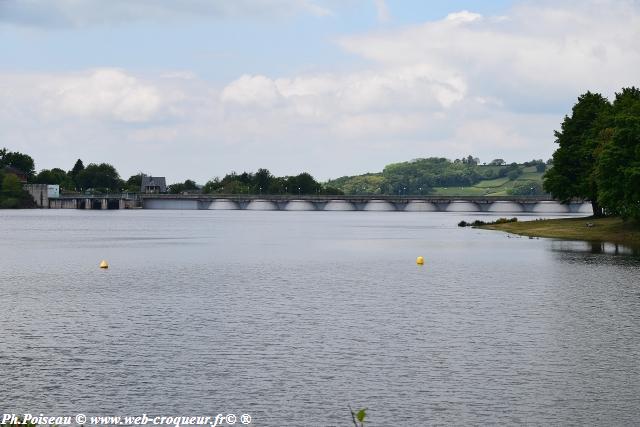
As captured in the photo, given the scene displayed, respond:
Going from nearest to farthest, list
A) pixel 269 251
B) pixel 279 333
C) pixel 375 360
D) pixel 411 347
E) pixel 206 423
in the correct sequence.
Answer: pixel 206 423 → pixel 375 360 → pixel 411 347 → pixel 279 333 → pixel 269 251

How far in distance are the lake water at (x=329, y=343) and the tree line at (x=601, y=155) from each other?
34.7 m

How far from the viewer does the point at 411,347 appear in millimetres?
48781

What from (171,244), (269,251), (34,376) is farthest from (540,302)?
(171,244)

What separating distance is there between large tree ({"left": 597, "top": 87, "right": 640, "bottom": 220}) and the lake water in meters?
30.0

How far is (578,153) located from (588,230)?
22.4 meters

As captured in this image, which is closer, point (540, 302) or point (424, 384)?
point (424, 384)

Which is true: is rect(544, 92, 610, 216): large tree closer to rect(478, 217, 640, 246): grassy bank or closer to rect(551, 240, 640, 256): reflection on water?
rect(478, 217, 640, 246): grassy bank

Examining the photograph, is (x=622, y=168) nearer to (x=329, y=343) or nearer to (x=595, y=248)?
(x=595, y=248)

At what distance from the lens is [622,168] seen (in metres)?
130

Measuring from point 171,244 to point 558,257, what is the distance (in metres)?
64.3

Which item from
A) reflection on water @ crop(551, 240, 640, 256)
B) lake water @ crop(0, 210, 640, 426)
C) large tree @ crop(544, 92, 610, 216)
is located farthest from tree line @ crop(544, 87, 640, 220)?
lake water @ crop(0, 210, 640, 426)

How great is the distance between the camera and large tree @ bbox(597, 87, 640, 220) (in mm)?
125750

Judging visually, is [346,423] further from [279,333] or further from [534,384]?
[279,333]

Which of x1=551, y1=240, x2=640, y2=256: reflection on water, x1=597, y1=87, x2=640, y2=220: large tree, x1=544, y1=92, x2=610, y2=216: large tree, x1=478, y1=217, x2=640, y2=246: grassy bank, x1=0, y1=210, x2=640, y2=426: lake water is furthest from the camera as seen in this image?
x1=544, y1=92, x2=610, y2=216: large tree
